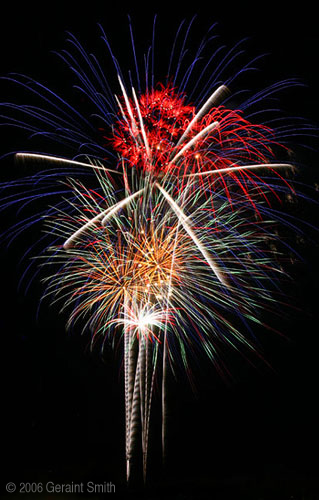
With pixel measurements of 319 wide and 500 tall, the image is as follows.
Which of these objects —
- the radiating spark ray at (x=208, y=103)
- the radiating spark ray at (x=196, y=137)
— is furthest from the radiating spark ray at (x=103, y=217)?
the radiating spark ray at (x=208, y=103)

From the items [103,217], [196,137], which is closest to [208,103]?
[196,137]

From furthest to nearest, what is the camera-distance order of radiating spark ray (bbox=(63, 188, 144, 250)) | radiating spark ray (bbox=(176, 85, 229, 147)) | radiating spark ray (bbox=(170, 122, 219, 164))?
radiating spark ray (bbox=(63, 188, 144, 250)) < radiating spark ray (bbox=(176, 85, 229, 147)) < radiating spark ray (bbox=(170, 122, 219, 164))

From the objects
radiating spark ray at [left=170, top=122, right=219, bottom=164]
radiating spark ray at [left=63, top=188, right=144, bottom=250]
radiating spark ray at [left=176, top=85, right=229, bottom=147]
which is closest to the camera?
radiating spark ray at [left=170, top=122, right=219, bottom=164]

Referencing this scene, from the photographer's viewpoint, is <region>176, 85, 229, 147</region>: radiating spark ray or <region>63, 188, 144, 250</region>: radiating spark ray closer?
<region>176, 85, 229, 147</region>: radiating spark ray

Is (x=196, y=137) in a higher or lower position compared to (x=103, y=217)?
higher

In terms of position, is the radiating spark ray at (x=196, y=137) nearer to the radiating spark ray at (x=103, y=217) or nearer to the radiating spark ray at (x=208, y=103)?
the radiating spark ray at (x=208, y=103)

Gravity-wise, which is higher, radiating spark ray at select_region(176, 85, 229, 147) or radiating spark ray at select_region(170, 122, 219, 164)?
radiating spark ray at select_region(176, 85, 229, 147)

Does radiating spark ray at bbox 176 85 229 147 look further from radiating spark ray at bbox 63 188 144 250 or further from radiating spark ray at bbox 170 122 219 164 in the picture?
radiating spark ray at bbox 63 188 144 250

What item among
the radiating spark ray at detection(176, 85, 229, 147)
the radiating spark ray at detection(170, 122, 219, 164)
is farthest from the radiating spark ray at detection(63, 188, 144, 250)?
the radiating spark ray at detection(176, 85, 229, 147)

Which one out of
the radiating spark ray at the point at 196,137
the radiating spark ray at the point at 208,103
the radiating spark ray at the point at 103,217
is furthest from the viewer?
the radiating spark ray at the point at 103,217

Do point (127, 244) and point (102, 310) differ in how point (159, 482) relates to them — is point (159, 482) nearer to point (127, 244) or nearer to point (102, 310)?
point (102, 310)

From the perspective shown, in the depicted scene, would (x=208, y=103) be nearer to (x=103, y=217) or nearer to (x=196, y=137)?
(x=196, y=137)
